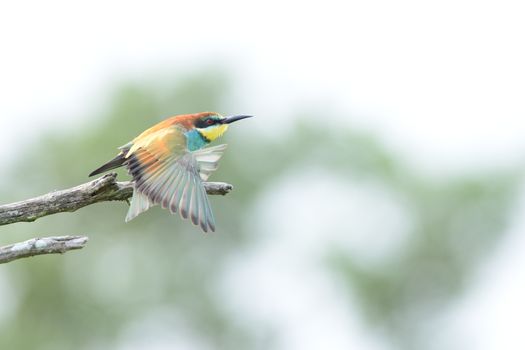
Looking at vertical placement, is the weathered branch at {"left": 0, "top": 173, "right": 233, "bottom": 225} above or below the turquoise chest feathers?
above

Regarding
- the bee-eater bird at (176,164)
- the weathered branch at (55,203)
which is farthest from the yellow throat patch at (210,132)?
the weathered branch at (55,203)

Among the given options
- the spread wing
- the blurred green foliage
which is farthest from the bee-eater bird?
the blurred green foliage

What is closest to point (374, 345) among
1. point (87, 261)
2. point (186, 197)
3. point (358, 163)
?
point (358, 163)

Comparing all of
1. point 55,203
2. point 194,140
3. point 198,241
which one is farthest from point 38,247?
point 198,241

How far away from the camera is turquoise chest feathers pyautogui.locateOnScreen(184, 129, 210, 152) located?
13.8 feet

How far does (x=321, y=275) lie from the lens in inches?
583

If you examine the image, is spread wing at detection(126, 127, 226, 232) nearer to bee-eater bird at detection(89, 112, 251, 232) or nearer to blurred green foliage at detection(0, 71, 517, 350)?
bee-eater bird at detection(89, 112, 251, 232)

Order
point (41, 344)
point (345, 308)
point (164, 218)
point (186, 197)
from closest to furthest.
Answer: point (186, 197), point (41, 344), point (164, 218), point (345, 308)

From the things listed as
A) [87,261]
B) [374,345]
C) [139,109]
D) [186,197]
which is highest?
[186,197]

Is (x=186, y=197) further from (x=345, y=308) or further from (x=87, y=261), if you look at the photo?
(x=345, y=308)

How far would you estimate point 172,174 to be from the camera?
12.7 feet

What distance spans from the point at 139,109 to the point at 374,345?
12.6ft

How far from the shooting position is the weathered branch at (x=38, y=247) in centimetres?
300

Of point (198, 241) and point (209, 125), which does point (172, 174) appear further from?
point (198, 241)
